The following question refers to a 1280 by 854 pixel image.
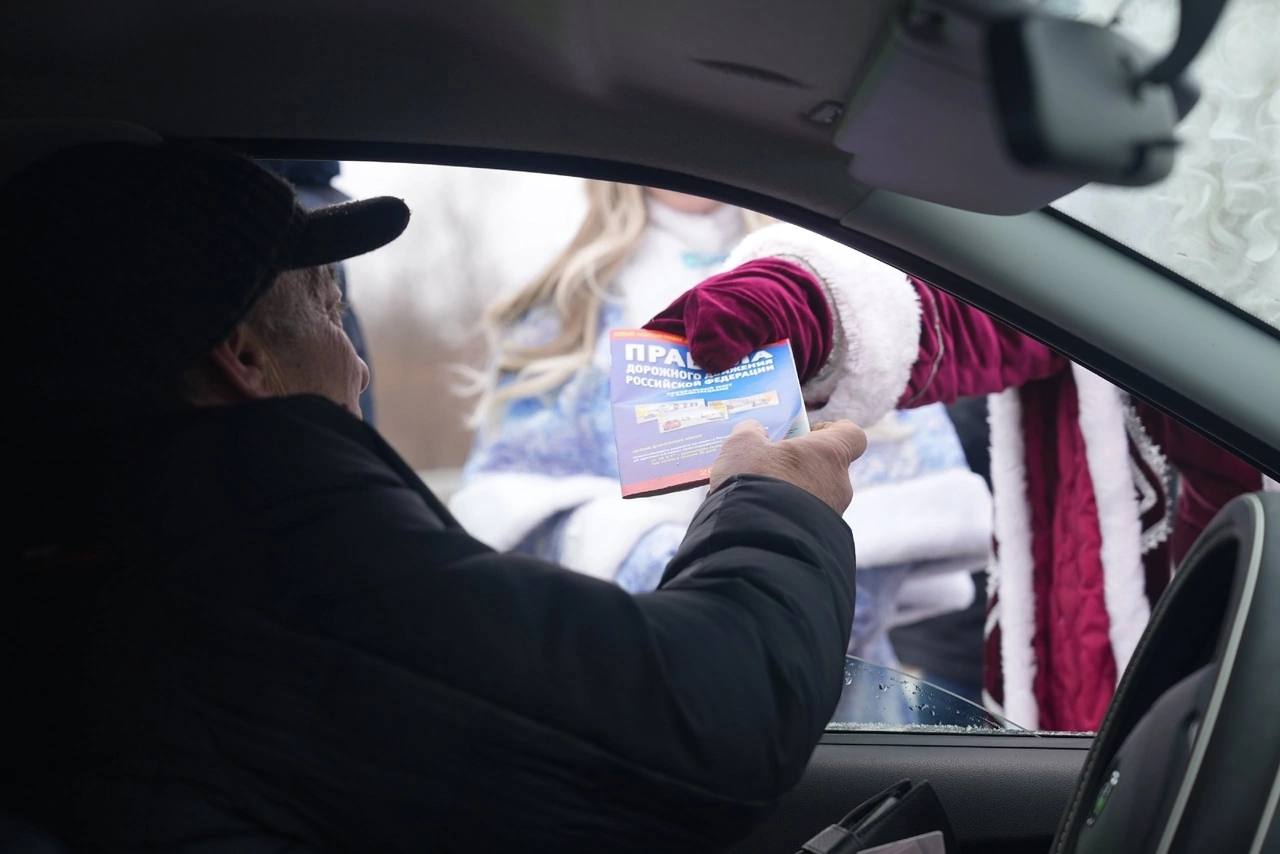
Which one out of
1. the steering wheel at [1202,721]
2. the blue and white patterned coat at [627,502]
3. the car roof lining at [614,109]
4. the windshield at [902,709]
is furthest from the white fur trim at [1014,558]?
the steering wheel at [1202,721]

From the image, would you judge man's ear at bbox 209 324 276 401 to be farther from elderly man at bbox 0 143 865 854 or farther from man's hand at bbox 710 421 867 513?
man's hand at bbox 710 421 867 513

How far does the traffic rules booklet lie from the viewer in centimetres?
118

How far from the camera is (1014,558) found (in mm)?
2084

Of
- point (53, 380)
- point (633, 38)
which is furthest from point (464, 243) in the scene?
point (53, 380)

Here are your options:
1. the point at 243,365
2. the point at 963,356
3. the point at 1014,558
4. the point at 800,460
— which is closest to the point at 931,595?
the point at 1014,558

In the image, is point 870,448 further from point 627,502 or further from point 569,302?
point 569,302

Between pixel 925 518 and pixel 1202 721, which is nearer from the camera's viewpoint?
pixel 1202 721

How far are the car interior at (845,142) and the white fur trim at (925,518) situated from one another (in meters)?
1.40

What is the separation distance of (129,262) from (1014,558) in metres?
1.66

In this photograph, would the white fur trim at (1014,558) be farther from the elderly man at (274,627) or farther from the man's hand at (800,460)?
the elderly man at (274,627)

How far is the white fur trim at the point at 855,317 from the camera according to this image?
1367 millimetres

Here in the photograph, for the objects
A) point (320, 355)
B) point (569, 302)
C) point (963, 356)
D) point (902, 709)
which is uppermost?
point (569, 302)

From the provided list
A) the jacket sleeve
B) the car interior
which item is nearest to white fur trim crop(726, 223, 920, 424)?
the car interior

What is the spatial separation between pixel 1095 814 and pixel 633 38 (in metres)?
0.78
